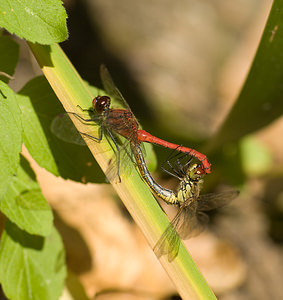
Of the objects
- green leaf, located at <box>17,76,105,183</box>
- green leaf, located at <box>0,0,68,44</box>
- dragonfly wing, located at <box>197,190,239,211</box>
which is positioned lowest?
dragonfly wing, located at <box>197,190,239,211</box>

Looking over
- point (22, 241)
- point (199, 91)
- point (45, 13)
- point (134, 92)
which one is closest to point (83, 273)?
point (22, 241)

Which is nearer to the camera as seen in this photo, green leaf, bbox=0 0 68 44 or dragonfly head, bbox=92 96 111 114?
green leaf, bbox=0 0 68 44

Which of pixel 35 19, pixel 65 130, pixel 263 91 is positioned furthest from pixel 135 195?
pixel 263 91

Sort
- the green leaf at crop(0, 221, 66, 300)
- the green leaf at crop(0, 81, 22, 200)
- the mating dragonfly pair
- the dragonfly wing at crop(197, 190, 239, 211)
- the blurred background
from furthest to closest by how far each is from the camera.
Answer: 1. the blurred background
2. the dragonfly wing at crop(197, 190, 239, 211)
3. the green leaf at crop(0, 221, 66, 300)
4. the mating dragonfly pair
5. the green leaf at crop(0, 81, 22, 200)

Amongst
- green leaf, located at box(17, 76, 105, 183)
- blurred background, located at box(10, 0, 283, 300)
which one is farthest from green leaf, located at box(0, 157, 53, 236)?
blurred background, located at box(10, 0, 283, 300)

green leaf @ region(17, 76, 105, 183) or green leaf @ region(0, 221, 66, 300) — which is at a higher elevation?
green leaf @ region(17, 76, 105, 183)

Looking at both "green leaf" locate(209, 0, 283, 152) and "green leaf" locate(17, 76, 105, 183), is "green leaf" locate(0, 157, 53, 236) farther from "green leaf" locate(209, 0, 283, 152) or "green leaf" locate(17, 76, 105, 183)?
"green leaf" locate(209, 0, 283, 152)

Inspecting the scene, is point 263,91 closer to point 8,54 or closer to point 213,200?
point 213,200
